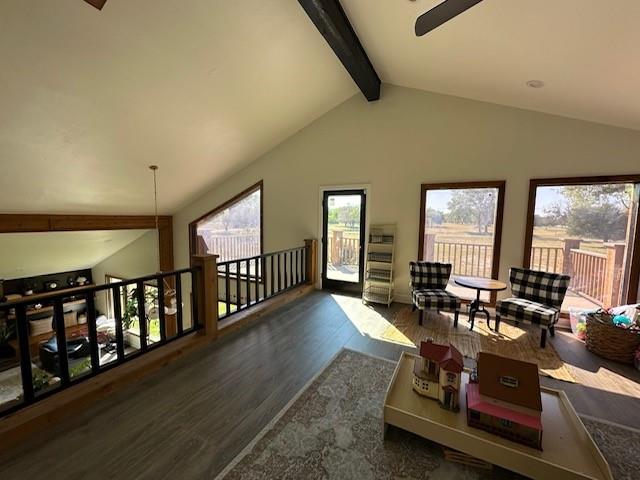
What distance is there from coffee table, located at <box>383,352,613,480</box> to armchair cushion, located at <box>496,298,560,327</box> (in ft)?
4.41

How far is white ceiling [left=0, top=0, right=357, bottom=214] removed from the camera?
2.17m

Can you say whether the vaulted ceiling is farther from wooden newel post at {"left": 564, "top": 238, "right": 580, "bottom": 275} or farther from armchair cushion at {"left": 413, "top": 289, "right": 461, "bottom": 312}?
→ armchair cushion at {"left": 413, "top": 289, "right": 461, "bottom": 312}

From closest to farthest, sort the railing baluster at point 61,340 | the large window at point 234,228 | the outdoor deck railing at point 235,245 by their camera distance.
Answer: the railing baluster at point 61,340 → the large window at point 234,228 → the outdoor deck railing at point 235,245

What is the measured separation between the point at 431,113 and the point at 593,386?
139 inches

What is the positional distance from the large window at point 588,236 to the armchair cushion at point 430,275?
1018mm

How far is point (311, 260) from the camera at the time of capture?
195 inches

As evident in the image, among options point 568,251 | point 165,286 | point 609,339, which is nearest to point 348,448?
point 609,339

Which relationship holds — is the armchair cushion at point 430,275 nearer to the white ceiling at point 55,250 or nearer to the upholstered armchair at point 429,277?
the upholstered armchair at point 429,277

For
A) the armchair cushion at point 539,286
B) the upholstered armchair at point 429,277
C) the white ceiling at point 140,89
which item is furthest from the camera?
the upholstered armchair at point 429,277

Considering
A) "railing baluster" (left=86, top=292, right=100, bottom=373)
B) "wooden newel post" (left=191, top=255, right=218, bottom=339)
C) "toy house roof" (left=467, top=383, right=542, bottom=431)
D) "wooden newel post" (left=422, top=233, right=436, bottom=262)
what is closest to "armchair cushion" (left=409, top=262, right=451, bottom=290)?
"wooden newel post" (left=422, top=233, right=436, bottom=262)

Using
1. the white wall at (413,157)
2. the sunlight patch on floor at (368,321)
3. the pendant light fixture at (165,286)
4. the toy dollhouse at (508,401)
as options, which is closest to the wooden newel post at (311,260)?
the white wall at (413,157)

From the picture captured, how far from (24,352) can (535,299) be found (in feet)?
15.3

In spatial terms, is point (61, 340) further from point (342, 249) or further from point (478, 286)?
point (478, 286)

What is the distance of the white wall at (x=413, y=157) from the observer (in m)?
3.33
